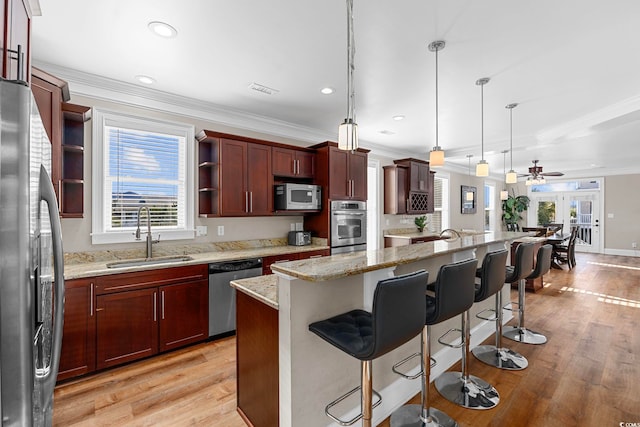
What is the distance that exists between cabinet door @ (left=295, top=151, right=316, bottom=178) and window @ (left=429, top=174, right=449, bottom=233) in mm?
3972

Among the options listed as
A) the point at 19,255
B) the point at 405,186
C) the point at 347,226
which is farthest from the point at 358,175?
the point at 19,255

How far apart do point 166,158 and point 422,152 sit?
512cm

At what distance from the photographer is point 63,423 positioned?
1.96 metres

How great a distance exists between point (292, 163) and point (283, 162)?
0.15m

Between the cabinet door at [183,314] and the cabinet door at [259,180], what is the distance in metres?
1.15

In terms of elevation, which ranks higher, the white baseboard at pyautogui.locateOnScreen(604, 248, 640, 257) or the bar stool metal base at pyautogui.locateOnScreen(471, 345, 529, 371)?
the white baseboard at pyautogui.locateOnScreen(604, 248, 640, 257)

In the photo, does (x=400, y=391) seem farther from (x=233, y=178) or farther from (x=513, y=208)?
(x=513, y=208)

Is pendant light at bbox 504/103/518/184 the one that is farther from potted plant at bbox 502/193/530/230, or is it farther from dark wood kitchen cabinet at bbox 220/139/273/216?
potted plant at bbox 502/193/530/230

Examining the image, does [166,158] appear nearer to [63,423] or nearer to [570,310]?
[63,423]

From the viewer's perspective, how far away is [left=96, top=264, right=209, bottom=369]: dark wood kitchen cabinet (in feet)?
8.32

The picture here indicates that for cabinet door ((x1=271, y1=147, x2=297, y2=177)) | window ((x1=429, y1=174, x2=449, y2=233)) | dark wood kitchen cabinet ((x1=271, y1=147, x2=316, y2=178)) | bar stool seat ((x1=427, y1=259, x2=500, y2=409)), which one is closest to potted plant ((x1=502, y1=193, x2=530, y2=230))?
window ((x1=429, y1=174, x2=449, y2=233))

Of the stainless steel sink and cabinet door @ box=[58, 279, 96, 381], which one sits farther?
the stainless steel sink

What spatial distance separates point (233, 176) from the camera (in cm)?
359

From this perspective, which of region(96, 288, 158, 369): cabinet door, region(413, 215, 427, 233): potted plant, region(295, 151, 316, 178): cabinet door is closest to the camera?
region(96, 288, 158, 369): cabinet door
